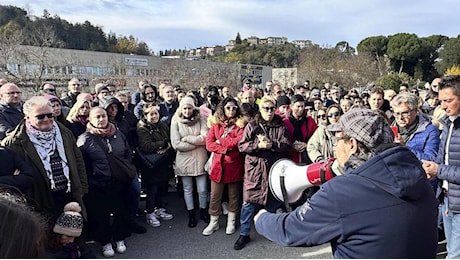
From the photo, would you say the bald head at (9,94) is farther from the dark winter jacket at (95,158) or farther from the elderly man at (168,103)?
the elderly man at (168,103)

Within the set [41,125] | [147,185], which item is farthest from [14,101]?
[147,185]

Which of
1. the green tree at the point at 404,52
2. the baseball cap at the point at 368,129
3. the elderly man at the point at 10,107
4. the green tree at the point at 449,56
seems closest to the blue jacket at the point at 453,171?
the baseball cap at the point at 368,129

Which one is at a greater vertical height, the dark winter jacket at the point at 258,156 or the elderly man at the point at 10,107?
the elderly man at the point at 10,107

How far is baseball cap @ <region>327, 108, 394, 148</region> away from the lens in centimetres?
181

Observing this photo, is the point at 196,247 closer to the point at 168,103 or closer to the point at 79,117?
the point at 79,117

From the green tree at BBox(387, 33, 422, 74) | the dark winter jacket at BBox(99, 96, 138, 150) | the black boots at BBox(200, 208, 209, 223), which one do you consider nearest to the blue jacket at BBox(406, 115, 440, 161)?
the black boots at BBox(200, 208, 209, 223)

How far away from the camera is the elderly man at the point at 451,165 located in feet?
10.1

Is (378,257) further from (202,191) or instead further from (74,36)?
(74,36)

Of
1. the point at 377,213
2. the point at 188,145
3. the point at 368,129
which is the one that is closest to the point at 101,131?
the point at 188,145

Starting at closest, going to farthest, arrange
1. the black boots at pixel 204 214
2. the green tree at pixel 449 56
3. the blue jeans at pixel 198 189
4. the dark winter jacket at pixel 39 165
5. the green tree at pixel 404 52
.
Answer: the dark winter jacket at pixel 39 165 < the blue jeans at pixel 198 189 < the black boots at pixel 204 214 < the green tree at pixel 449 56 < the green tree at pixel 404 52

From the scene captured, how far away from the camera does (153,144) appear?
17.0ft

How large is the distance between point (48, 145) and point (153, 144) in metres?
1.68

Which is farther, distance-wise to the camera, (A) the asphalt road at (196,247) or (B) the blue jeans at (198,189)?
(B) the blue jeans at (198,189)

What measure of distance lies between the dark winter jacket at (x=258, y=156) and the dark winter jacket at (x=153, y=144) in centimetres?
128
